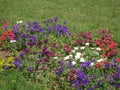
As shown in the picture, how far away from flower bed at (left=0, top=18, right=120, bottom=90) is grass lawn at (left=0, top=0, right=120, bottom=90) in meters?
1.04

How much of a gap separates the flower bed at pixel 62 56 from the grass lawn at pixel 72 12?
1.04 m

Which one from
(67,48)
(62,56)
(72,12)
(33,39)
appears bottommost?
(72,12)

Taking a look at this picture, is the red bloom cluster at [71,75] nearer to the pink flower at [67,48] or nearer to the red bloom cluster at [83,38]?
the pink flower at [67,48]

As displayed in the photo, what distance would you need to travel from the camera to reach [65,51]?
9.24 metres

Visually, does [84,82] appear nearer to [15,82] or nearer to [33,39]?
[15,82]

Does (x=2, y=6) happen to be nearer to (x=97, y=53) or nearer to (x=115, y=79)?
(x=97, y=53)

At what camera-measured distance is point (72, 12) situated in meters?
14.1

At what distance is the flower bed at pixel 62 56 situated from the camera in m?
7.62

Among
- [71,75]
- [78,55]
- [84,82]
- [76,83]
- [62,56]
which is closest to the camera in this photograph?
[84,82]

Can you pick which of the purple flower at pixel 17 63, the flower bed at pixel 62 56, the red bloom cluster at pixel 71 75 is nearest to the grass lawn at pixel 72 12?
the flower bed at pixel 62 56

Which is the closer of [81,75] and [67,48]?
[81,75]

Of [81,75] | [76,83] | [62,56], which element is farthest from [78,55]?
[76,83]

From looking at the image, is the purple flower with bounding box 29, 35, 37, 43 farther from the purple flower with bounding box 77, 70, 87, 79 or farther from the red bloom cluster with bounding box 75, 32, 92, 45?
the purple flower with bounding box 77, 70, 87, 79

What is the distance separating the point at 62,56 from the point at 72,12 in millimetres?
5323
